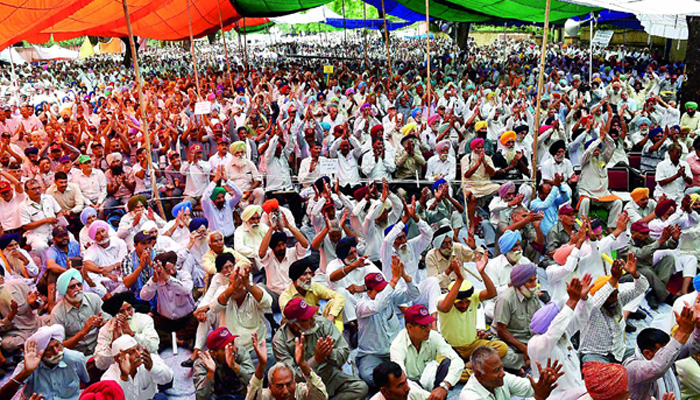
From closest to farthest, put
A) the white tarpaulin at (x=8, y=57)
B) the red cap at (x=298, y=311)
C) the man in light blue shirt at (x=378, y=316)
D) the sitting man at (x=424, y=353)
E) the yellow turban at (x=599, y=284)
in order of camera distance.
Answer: the sitting man at (x=424, y=353)
the red cap at (x=298, y=311)
the yellow turban at (x=599, y=284)
the man in light blue shirt at (x=378, y=316)
the white tarpaulin at (x=8, y=57)

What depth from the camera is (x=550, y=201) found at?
6.12 meters

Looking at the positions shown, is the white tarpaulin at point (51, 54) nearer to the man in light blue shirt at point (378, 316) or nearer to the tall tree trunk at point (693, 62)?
the tall tree trunk at point (693, 62)

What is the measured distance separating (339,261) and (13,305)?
257 centimetres

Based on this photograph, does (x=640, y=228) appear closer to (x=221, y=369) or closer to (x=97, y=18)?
(x=221, y=369)

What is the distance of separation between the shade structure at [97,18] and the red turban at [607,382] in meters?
5.81

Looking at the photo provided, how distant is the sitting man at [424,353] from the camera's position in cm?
365

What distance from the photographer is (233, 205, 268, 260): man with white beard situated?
5516 millimetres

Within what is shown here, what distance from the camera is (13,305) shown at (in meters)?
4.50

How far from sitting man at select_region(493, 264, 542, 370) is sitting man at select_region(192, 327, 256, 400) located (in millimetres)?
1891

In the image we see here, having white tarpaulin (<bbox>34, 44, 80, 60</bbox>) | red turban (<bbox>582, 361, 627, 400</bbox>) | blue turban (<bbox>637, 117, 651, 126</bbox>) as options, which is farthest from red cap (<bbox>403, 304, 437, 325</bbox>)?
white tarpaulin (<bbox>34, 44, 80, 60</bbox>)

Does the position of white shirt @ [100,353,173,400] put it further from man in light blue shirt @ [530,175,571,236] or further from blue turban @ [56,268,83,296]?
man in light blue shirt @ [530,175,571,236]

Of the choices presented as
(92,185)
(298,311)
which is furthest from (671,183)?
(92,185)

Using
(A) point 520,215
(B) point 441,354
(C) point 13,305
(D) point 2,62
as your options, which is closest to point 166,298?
(C) point 13,305

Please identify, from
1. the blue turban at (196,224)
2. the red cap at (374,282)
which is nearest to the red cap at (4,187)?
the blue turban at (196,224)
